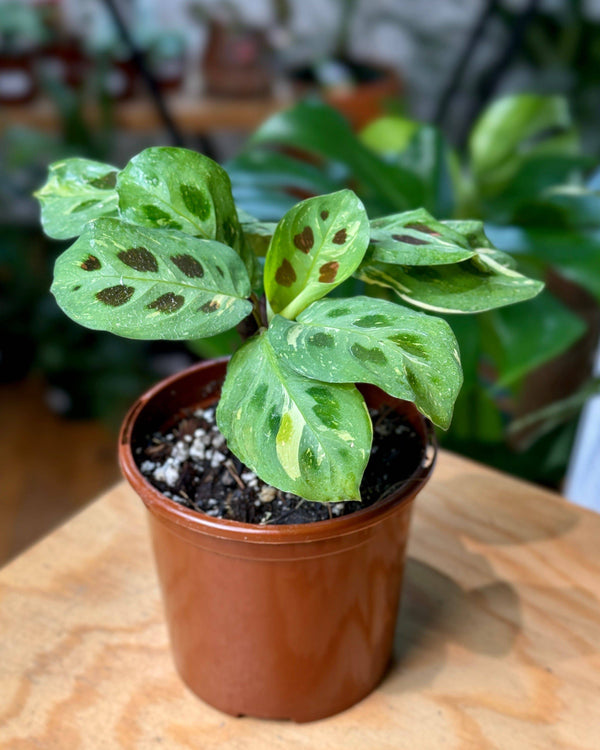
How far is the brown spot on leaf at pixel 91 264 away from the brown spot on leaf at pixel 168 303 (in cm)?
3

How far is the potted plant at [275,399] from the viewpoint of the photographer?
40 cm

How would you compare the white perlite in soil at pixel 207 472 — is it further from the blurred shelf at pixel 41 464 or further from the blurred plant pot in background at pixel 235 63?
the blurred plant pot in background at pixel 235 63

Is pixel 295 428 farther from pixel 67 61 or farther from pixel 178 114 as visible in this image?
pixel 67 61

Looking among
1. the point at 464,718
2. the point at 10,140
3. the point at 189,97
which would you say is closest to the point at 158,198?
the point at 464,718

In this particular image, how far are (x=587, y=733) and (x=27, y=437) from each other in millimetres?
1738

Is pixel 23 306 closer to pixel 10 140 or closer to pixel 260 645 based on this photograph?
pixel 10 140

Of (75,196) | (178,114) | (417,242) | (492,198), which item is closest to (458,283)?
(417,242)

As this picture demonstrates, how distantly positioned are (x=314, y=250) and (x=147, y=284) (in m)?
0.10

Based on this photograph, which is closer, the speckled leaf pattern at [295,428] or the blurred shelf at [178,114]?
the speckled leaf pattern at [295,428]

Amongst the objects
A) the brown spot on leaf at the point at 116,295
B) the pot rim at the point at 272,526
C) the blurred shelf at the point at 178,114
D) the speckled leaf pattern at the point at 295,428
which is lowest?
the blurred shelf at the point at 178,114

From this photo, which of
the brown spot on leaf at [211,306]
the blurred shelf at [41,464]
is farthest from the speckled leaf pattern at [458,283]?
the blurred shelf at [41,464]

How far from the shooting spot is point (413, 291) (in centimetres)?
47

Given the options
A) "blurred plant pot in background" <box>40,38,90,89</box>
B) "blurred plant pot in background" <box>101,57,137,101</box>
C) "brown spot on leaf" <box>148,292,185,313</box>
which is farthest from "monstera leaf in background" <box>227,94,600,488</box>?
"blurred plant pot in background" <box>40,38,90,89</box>

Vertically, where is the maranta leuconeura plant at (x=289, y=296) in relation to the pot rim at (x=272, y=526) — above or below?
above
